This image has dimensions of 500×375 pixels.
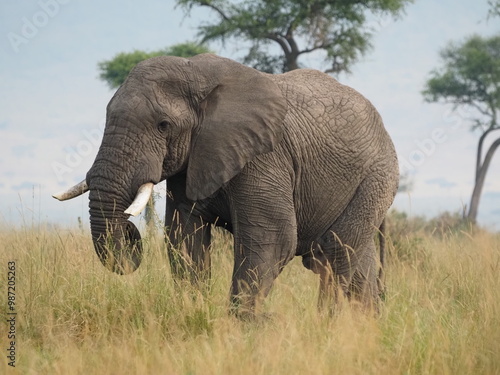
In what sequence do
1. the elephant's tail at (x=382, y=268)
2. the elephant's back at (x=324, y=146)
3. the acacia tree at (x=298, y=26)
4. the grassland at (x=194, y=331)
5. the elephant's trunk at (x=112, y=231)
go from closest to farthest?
the grassland at (x=194, y=331), the elephant's trunk at (x=112, y=231), the elephant's back at (x=324, y=146), the elephant's tail at (x=382, y=268), the acacia tree at (x=298, y=26)

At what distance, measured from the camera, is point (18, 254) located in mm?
7004

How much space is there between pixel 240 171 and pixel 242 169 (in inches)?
2.5

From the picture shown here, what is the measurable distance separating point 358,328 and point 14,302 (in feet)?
8.81

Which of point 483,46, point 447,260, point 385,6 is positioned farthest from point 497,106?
point 447,260

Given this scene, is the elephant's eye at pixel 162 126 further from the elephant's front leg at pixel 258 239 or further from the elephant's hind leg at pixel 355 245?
the elephant's hind leg at pixel 355 245

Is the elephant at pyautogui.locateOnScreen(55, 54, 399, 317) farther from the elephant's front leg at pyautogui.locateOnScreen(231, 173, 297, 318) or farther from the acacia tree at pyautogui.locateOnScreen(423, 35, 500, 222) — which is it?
the acacia tree at pyautogui.locateOnScreen(423, 35, 500, 222)

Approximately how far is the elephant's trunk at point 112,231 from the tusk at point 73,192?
0.47 meters

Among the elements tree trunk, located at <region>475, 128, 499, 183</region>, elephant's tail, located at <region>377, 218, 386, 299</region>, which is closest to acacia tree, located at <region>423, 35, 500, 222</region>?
tree trunk, located at <region>475, 128, 499, 183</region>

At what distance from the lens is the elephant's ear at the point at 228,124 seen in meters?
5.80

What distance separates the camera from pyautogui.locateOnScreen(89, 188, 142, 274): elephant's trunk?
5496 mm

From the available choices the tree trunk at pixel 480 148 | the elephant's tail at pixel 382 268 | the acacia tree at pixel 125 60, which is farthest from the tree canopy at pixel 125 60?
the elephant's tail at pixel 382 268

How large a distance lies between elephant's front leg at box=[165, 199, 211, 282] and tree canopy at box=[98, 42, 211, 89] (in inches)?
763

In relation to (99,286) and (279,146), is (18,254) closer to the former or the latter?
(99,286)

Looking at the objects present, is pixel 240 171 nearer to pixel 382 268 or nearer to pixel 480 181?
pixel 382 268
